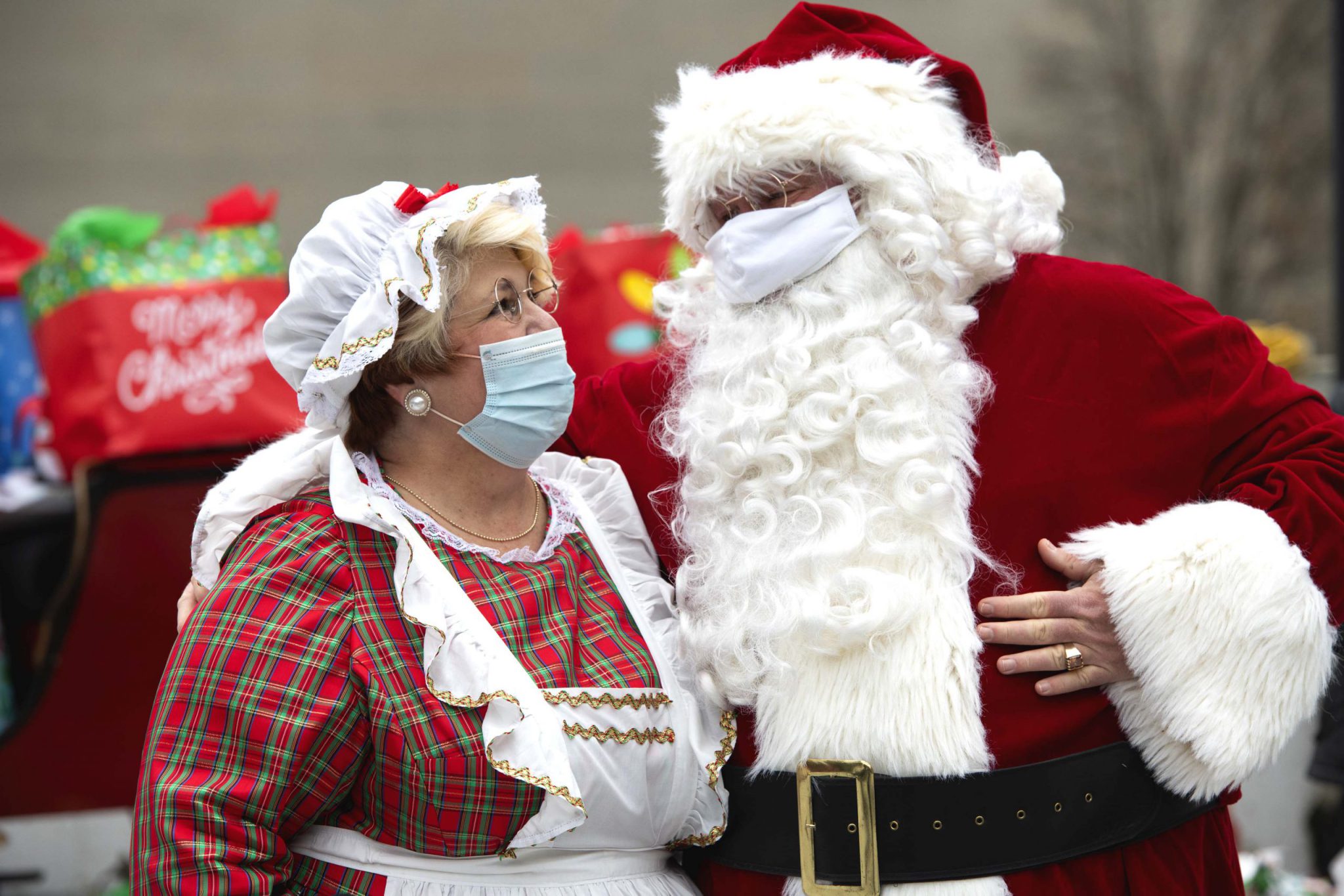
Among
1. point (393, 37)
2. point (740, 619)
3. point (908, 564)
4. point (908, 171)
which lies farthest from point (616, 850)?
point (393, 37)

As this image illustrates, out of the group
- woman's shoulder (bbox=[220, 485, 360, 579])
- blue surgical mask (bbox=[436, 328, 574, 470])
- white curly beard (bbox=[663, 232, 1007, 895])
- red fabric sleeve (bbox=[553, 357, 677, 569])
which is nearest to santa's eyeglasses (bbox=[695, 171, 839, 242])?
white curly beard (bbox=[663, 232, 1007, 895])

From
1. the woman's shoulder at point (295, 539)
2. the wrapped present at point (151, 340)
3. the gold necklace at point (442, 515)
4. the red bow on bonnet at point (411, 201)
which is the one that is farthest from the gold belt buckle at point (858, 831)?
the wrapped present at point (151, 340)

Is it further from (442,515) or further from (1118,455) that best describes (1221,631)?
(442,515)

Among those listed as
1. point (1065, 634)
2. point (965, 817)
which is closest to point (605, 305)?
point (1065, 634)

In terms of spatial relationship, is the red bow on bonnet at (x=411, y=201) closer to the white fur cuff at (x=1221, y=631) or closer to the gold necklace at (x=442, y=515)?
the gold necklace at (x=442, y=515)

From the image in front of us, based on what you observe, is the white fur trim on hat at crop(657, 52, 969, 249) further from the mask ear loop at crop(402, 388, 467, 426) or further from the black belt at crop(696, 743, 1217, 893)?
the black belt at crop(696, 743, 1217, 893)

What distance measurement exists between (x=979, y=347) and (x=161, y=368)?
2535 millimetres

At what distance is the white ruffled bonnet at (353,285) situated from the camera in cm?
191

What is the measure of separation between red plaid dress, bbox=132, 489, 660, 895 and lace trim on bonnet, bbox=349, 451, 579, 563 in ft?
0.07

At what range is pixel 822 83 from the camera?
7.55 feet

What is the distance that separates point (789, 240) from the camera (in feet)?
7.41

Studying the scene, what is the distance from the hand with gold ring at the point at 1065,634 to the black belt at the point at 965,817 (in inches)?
5.0

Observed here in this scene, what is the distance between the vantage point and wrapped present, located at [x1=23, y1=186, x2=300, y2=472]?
12.1 ft

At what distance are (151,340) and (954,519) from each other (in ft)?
8.50
